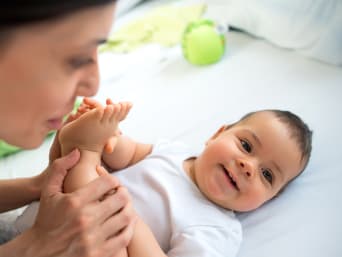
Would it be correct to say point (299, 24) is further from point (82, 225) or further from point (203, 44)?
point (82, 225)

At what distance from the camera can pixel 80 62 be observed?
0.69 m

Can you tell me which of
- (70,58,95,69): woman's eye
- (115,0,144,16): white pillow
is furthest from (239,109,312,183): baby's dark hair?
(115,0,144,16): white pillow

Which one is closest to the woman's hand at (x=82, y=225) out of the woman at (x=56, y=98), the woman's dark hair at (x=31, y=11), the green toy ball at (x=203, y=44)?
the woman at (x=56, y=98)

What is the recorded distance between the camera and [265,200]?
1.06 metres

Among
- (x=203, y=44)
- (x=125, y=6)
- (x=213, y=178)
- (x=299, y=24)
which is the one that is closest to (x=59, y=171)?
(x=213, y=178)

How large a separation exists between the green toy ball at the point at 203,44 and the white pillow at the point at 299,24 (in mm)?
143

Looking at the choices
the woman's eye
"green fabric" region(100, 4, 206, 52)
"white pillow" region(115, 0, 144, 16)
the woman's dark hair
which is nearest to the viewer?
the woman's dark hair

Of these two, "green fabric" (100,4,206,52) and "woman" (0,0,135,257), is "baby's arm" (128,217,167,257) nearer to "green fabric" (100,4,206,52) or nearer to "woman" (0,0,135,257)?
"woman" (0,0,135,257)

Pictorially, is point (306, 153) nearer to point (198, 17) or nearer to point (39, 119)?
point (39, 119)

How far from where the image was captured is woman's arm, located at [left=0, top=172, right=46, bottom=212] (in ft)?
3.40

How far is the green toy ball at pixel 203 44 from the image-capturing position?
5.33 feet

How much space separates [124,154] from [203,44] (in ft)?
2.10

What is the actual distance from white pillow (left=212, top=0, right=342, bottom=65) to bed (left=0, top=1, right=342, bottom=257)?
2 cm

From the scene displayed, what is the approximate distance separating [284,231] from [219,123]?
425 millimetres
